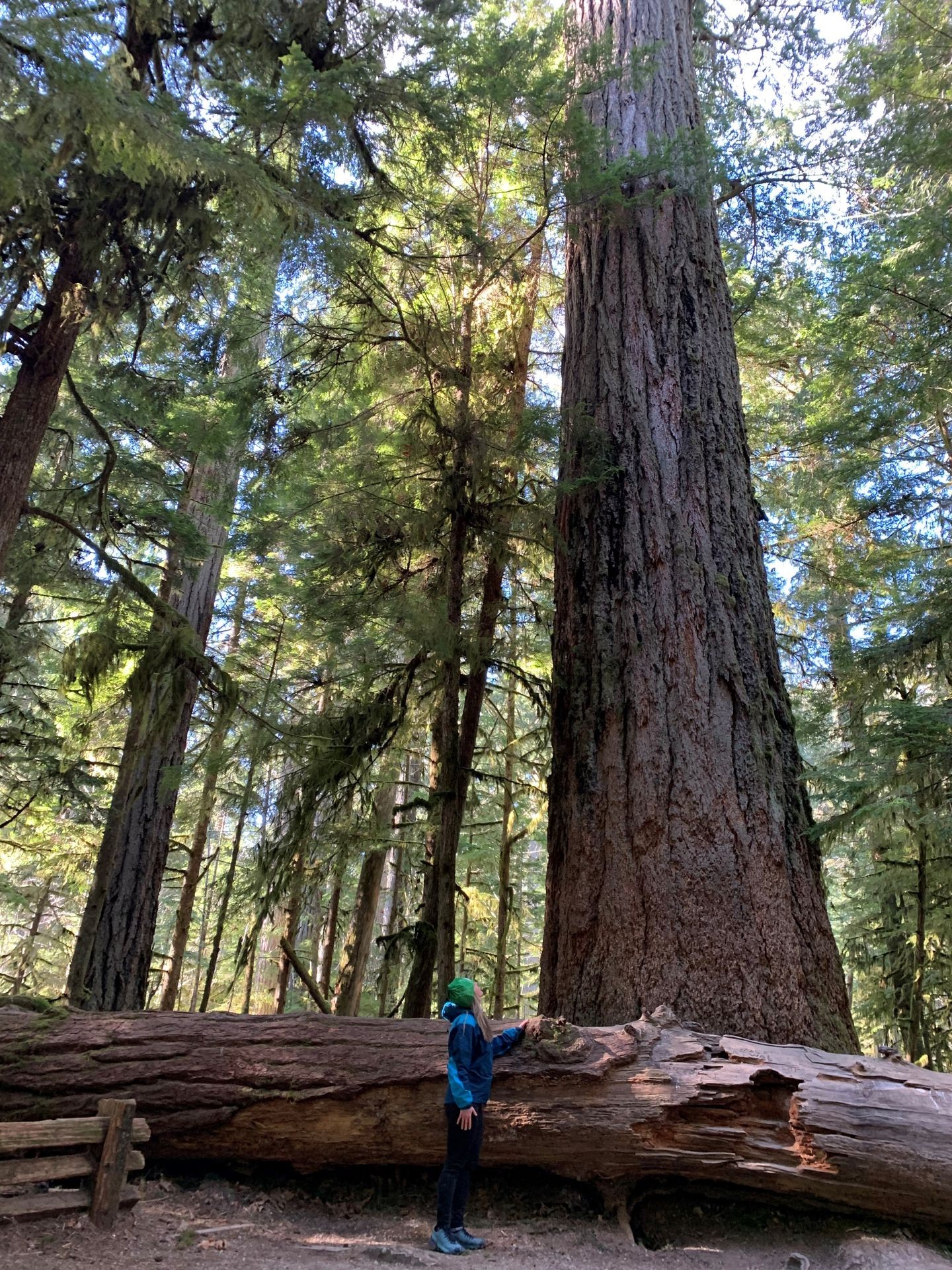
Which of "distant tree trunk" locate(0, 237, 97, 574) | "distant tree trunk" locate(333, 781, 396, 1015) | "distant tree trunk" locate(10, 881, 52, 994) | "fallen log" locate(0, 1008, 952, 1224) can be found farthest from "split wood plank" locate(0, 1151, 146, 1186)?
"distant tree trunk" locate(10, 881, 52, 994)

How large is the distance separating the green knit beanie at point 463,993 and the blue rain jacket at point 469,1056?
0.08 feet

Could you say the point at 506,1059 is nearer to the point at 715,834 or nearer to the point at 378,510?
the point at 715,834

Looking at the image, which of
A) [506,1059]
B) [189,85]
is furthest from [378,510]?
[506,1059]

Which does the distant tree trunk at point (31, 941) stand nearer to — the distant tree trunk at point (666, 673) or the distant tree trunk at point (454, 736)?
the distant tree trunk at point (454, 736)

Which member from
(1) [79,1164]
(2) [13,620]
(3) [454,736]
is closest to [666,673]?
(3) [454,736]

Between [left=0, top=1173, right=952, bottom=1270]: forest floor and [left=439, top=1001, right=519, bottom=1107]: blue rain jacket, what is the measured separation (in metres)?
0.58

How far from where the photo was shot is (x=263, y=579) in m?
11.9

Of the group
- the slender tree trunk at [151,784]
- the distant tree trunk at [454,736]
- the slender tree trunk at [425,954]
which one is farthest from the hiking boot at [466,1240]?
the slender tree trunk at [151,784]

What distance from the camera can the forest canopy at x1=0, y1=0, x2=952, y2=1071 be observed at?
5.63 m

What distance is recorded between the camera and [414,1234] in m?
3.66

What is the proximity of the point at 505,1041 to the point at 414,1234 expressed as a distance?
926 millimetres

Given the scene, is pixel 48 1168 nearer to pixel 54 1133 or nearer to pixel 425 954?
pixel 54 1133

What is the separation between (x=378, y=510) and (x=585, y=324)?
2274mm

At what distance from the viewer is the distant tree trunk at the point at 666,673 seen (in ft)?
13.5
